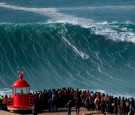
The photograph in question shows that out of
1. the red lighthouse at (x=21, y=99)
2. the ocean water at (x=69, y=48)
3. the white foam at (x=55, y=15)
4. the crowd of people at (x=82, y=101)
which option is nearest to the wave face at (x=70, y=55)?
the ocean water at (x=69, y=48)

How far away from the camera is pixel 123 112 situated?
33875 millimetres

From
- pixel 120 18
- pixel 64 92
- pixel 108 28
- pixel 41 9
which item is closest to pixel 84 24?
pixel 108 28

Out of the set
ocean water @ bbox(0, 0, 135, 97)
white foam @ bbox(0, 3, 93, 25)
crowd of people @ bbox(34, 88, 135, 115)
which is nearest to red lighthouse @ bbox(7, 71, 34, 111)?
crowd of people @ bbox(34, 88, 135, 115)

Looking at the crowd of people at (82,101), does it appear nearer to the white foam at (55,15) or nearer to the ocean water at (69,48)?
the ocean water at (69,48)

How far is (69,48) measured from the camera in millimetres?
53406

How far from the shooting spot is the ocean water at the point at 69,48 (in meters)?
44.9

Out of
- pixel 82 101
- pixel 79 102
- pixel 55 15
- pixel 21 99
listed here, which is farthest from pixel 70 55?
pixel 21 99

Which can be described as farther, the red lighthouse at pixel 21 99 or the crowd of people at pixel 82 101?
the crowd of people at pixel 82 101

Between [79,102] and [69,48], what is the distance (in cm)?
1906

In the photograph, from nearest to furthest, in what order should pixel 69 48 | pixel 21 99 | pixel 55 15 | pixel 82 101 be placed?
1. pixel 21 99
2. pixel 82 101
3. pixel 69 48
4. pixel 55 15

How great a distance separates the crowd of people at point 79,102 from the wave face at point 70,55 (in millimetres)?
6985

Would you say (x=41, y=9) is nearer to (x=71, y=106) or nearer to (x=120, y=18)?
(x=120, y=18)

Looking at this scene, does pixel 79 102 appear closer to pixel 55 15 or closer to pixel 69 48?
pixel 69 48

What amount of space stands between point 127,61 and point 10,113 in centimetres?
1960
